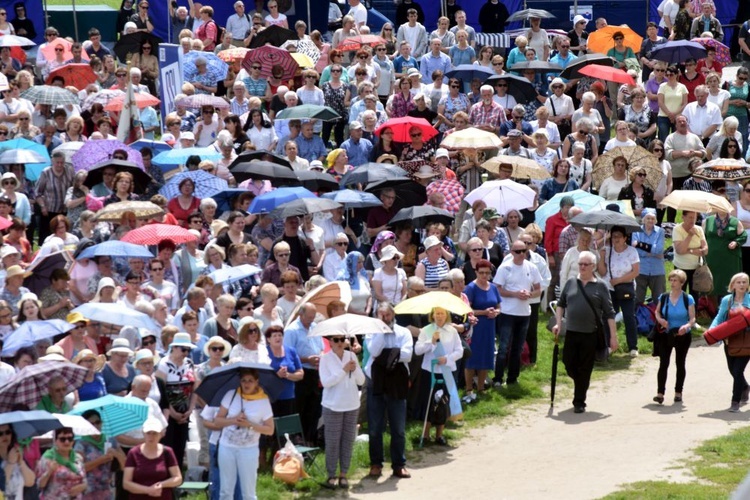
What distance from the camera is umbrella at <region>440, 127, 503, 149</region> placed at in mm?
20547

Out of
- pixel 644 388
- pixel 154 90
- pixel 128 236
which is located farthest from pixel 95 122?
pixel 644 388

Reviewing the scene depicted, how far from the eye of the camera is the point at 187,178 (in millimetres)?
18188

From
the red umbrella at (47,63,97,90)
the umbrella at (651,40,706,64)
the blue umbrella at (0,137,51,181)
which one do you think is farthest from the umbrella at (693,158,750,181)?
the red umbrella at (47,63,97,90)

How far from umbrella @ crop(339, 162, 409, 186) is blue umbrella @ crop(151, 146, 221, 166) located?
68.2 inches

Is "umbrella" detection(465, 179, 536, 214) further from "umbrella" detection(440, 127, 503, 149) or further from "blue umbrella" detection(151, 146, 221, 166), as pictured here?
"blue umbrella" detection(151, 146, 221, 166)

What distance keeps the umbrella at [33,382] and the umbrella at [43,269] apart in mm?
3112

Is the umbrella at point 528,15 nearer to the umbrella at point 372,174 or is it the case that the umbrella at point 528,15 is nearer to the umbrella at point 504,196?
the umbrella at point 504,196

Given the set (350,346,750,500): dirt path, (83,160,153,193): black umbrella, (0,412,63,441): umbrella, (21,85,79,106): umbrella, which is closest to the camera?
(0,412,63,441): umbrella

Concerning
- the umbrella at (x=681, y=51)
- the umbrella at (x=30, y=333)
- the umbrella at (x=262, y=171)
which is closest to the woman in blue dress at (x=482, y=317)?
the umbrella at (x=262, y=171)

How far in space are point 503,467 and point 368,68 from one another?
1034 cm

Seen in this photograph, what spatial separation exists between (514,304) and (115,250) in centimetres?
437

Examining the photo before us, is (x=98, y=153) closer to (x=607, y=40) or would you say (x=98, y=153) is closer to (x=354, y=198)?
(x=354, y=198)

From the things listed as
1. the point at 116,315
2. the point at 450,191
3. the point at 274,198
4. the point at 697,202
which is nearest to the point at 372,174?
the point at 450,191

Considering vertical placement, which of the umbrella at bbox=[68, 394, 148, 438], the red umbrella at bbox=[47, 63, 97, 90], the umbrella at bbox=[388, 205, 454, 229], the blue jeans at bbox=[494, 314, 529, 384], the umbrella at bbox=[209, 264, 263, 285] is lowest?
the blue jeans at bbox=[494, 314, 529, 384]
